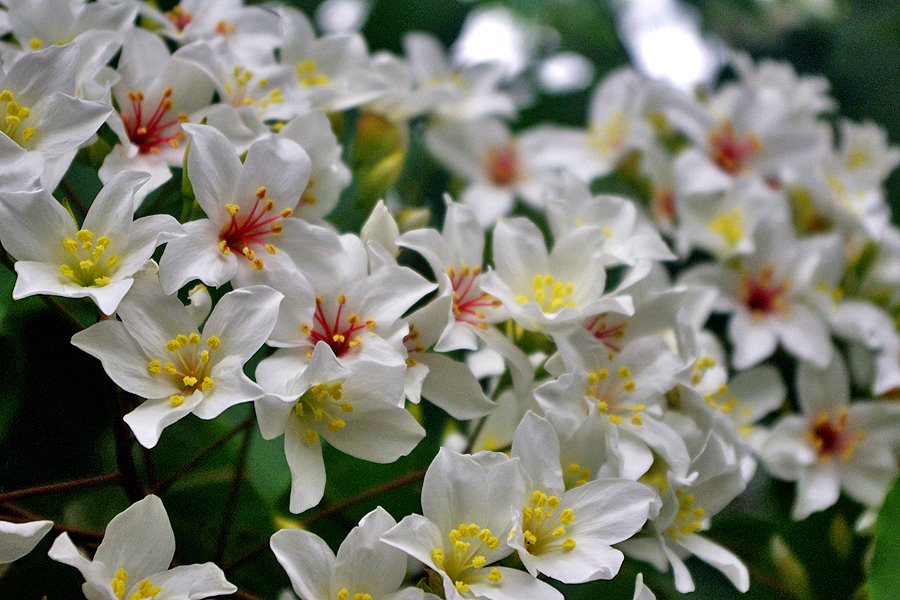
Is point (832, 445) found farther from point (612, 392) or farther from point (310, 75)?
point (310, 75)

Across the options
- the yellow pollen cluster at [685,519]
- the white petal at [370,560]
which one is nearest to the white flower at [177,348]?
the white petal at [370,560]

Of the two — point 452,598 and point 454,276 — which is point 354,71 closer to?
point 454,276

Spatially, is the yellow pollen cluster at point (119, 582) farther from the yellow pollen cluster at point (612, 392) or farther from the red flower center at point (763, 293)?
the red flower center at point (763, 293)

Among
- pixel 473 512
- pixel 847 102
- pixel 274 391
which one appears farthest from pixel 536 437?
pixel 847 102

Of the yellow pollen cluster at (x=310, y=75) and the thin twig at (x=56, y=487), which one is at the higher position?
the yellow pollen cluster at (x=310, y=75)

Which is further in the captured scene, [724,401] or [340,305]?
[724,401]

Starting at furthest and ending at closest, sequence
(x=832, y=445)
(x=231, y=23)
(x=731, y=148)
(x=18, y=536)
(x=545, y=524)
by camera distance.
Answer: (x=731, y=148)
(x=832, y=445)
(x=231, y=23)
(x=545, y=524)
(x=18, y=536)

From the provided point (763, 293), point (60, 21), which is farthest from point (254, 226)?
point (763, 293)
